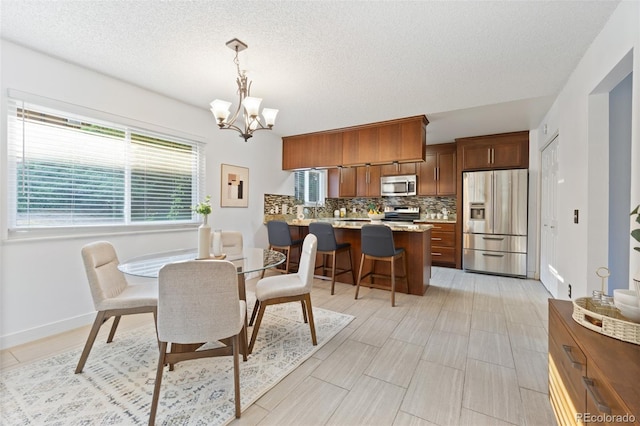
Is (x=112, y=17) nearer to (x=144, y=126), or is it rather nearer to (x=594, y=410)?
(x=144, y=126)

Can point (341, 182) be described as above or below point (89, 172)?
above

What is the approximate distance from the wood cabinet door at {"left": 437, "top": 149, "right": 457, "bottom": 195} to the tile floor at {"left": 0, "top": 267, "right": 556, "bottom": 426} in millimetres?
2587

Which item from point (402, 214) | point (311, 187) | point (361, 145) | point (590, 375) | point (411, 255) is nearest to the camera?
point (590, 375)

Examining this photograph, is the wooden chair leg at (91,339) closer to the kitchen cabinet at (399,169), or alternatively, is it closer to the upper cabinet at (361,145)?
the upper cabinet at (361,145)

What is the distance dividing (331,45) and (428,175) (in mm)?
4046

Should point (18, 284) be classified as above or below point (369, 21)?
below

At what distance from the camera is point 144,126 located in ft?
9.38

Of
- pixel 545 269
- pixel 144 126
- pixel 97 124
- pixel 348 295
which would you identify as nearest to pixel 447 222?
pixel 545 269

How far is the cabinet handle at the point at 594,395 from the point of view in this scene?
0.81 meters

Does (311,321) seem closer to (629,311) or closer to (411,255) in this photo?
(629,311)

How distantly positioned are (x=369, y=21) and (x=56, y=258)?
319cm

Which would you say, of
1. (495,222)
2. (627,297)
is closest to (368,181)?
(495,222)

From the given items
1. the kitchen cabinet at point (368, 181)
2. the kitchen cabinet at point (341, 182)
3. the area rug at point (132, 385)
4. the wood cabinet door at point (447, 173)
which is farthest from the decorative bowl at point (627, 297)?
the kitchen cabinet at point (341, 182)
